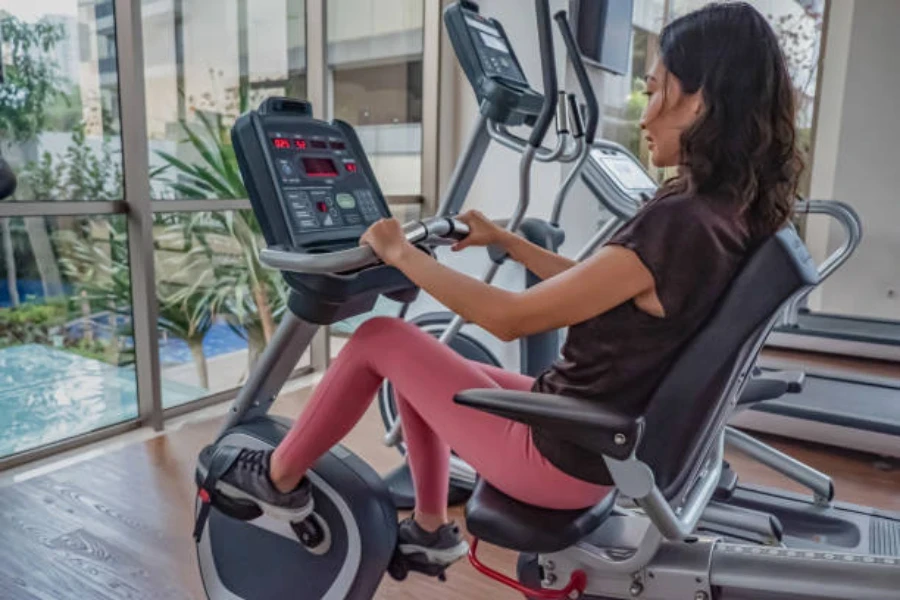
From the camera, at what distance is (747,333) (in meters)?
1.18

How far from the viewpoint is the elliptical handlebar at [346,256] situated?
1.39 metres

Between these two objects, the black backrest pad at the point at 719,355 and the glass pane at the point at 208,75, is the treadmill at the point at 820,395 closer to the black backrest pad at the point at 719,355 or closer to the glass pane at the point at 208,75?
the black backrest pad at the point at 719,355

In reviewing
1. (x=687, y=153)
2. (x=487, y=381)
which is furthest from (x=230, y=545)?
(x=687, y=153)

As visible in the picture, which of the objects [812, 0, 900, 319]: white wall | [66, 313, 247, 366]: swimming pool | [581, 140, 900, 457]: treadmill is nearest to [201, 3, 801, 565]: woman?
[581, 140, 900, 457]: treadmill

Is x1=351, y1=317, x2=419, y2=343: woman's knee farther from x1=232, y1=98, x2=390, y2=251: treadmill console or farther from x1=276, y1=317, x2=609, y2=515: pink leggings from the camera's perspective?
x1=232, y1=98, x2=390, y2=251: treadmill console

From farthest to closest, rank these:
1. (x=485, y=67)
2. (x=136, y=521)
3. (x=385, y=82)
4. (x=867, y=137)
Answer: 1. (x=867, y=137)
2. (x=385, y=82)
3. (x=136, y=521)
4. (x=485, y=67)

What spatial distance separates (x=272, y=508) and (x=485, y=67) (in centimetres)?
140

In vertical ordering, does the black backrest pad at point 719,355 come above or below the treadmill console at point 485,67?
below

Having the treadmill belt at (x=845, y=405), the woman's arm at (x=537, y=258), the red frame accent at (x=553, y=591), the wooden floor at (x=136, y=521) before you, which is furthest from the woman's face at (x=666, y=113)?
the treadmill belt at (x=845, y=405)

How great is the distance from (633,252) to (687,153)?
0.71ft

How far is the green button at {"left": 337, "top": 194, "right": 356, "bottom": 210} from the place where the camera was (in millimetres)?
1717

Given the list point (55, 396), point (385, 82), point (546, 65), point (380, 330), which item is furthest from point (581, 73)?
point (385, 82)

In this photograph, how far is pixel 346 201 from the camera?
1.74 metres

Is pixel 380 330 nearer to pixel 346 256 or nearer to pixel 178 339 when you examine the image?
pixel 346 256
